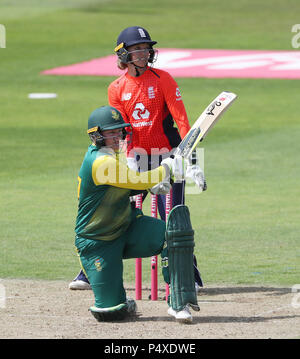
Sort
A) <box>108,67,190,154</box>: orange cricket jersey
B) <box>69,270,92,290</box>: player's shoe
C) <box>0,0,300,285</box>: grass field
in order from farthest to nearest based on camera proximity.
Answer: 1. <box>0,0,300,285</box>: grass field
2. <box>69,270,92,290</box>: player's shoe
3. <box>108,67,190,154</box>: orange cricket jersey

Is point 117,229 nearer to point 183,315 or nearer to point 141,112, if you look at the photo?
point 183,315

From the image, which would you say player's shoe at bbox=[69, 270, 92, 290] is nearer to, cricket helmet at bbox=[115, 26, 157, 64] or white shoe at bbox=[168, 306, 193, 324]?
white shoe at bbox=[168, 306, 193, 324]

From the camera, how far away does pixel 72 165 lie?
1455cm

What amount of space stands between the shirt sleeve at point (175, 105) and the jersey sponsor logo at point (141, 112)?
8.2 inches

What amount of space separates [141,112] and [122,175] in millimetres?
1256

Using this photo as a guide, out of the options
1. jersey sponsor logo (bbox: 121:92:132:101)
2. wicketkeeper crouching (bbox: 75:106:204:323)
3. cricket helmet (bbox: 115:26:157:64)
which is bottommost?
wicketkeeper crouching (bbox: 75:106:204:323)

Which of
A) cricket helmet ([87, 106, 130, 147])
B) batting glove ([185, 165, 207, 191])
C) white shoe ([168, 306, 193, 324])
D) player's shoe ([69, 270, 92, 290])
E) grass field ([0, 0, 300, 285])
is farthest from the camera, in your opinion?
grass field ([0, 0, 300, 285])

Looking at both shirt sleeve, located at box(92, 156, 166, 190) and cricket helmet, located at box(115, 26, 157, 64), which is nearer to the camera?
shirt sleeve, located at box(92, 156, 166, 190)

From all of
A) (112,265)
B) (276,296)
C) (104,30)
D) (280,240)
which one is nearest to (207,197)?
(280,240)

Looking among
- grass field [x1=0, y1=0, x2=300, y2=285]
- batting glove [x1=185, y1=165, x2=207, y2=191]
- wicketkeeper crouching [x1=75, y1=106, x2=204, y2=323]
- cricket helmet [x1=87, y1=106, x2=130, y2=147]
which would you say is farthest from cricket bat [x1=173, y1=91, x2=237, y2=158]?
grass field [x1=0, y1=0, x2=300, y2=285]

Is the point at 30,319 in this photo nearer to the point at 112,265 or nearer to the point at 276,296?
the point at 112,265

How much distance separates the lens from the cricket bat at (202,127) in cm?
740

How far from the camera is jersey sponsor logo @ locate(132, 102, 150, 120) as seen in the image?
8.07 m

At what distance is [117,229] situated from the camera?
7.24 m
